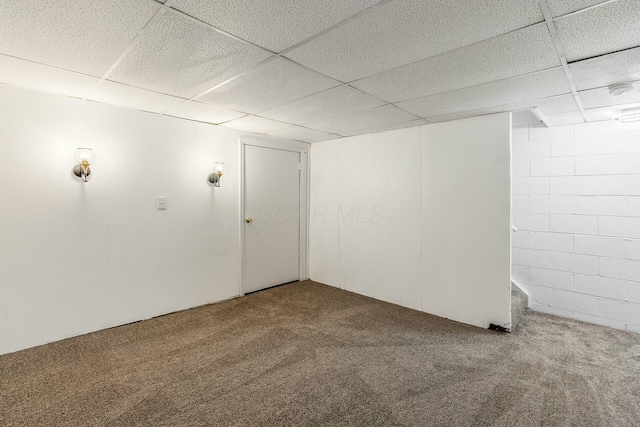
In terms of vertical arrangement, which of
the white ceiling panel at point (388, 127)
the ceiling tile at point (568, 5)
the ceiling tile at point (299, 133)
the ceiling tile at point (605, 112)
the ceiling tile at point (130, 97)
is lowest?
the ceiling tile at point (568, 5)

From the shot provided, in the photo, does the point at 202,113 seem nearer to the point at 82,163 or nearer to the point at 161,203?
the point at 161,203

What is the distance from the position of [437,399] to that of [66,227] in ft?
11.4

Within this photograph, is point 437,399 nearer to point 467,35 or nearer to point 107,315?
point 467,35

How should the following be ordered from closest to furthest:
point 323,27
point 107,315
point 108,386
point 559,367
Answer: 1. point 323,27
2. point 108,386
3. point 559,367
4. point 107,315

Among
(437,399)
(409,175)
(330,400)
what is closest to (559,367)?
(437,399)

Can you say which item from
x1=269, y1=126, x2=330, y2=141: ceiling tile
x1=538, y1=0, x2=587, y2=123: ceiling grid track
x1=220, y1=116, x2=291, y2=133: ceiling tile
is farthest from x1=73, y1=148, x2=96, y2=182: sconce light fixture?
x1=538, y1=0, x2=587, y2=123: ceiling grid track

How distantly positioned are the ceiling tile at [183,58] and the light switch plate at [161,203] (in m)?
1.28

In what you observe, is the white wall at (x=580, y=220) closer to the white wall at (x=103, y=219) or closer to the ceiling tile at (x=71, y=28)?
the white wall at (x=103, y=219)

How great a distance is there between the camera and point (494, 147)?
320 cm

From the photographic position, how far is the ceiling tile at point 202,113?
311 centimetres

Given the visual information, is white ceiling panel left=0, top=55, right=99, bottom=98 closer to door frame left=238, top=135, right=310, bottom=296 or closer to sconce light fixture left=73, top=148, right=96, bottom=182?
sconce light fixture left=73, top=148, right=96, bottom=182

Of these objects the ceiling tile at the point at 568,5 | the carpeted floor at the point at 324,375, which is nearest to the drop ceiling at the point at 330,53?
the ceiling tile at the point at 568,5

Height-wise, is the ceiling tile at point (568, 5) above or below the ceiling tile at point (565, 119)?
below

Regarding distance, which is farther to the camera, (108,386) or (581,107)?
(581,107)
